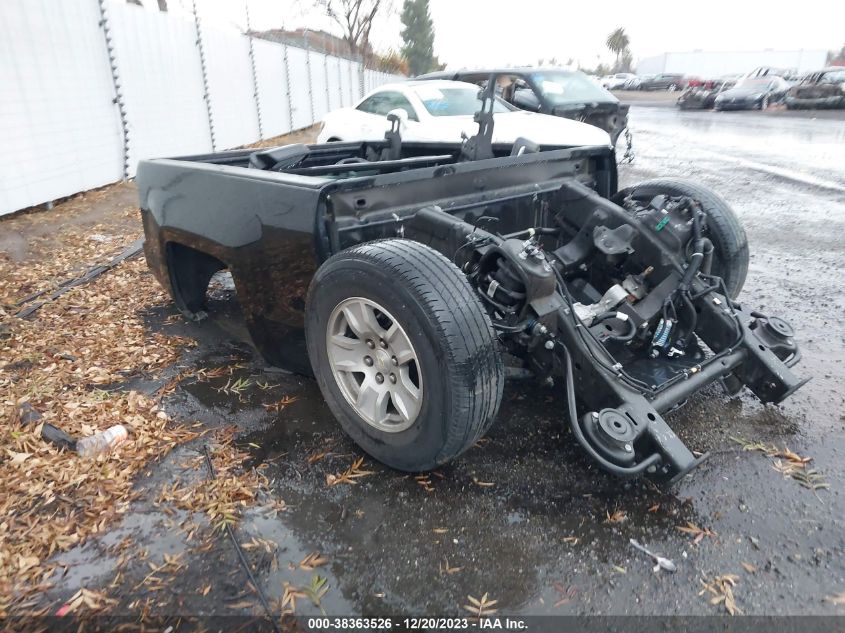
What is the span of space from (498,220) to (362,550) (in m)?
2.02

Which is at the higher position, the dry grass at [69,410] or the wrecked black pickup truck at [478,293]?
the wrecked black pickup truck at [478,293]

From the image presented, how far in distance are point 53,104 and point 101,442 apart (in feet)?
22.9

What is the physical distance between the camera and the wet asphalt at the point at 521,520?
2.02 meters

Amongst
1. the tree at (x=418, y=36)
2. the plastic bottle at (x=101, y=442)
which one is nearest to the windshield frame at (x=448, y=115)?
the plastic bottle at (x=101, y=442)

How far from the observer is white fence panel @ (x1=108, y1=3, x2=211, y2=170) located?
372 inches

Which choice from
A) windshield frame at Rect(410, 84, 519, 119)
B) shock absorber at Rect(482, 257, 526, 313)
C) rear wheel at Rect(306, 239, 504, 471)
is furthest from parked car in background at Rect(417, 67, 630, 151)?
rear wheel at Rect(306, 239, 504, 471)

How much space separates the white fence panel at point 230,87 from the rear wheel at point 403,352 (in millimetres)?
11720

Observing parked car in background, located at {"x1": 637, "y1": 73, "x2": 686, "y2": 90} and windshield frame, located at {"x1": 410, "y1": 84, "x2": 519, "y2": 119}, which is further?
Result: parked car in background, located at {"x1": 637, "y1": 73, "x2": 686, "y2": 90}

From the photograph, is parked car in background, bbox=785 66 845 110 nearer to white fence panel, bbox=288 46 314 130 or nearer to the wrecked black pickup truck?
white fence panel, bbox=288 46 314 130

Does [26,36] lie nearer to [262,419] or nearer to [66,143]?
[66,143]

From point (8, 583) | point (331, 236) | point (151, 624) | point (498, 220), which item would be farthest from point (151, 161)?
point (151, 624)

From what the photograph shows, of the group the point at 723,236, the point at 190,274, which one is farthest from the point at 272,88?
the point at 723,236

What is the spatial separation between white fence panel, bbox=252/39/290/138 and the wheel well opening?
13004mm

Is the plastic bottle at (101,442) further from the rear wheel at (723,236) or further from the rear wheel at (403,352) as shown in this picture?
the rear wheel at (723,236)
